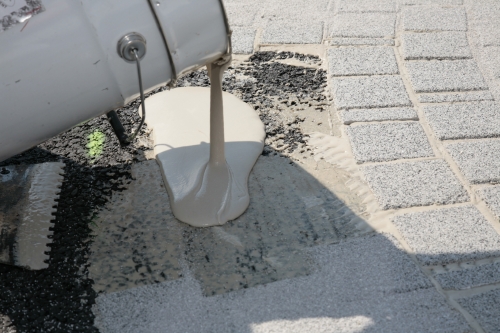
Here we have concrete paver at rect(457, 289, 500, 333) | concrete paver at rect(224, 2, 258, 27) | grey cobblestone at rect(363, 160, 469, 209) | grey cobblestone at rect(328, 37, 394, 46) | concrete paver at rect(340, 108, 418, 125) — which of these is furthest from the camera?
concrete paver at rect(224, 2, 258, 27)

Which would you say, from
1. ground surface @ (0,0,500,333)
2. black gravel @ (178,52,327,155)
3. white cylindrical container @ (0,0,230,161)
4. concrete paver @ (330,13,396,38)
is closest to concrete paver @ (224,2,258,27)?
ground surface @ (0,0,500,333)

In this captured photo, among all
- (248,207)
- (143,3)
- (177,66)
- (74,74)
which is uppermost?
(143,3)

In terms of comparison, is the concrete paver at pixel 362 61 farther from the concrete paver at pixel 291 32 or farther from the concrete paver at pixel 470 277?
the concrete paver at pixel 470 277

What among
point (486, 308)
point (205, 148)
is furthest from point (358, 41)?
point (486, 308)

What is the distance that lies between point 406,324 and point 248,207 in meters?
1.08

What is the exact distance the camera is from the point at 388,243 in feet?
9.36

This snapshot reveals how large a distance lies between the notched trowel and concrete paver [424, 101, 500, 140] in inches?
95.9

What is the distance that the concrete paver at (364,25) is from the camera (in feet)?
14.9

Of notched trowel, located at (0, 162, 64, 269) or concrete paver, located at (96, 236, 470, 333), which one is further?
notched trowel, located at (0, 162, 64, 269)

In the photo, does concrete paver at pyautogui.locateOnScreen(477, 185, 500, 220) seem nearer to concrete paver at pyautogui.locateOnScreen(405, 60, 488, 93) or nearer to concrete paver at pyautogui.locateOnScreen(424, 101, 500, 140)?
concrete paver at pyautogui.locateOnScreen(424, 101, 500, 140)

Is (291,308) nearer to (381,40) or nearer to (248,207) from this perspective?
(248,207)

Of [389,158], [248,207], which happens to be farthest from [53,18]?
[389,158]

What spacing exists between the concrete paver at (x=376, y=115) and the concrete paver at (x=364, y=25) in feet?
3.37

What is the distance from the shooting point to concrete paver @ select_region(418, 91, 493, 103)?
386cm
